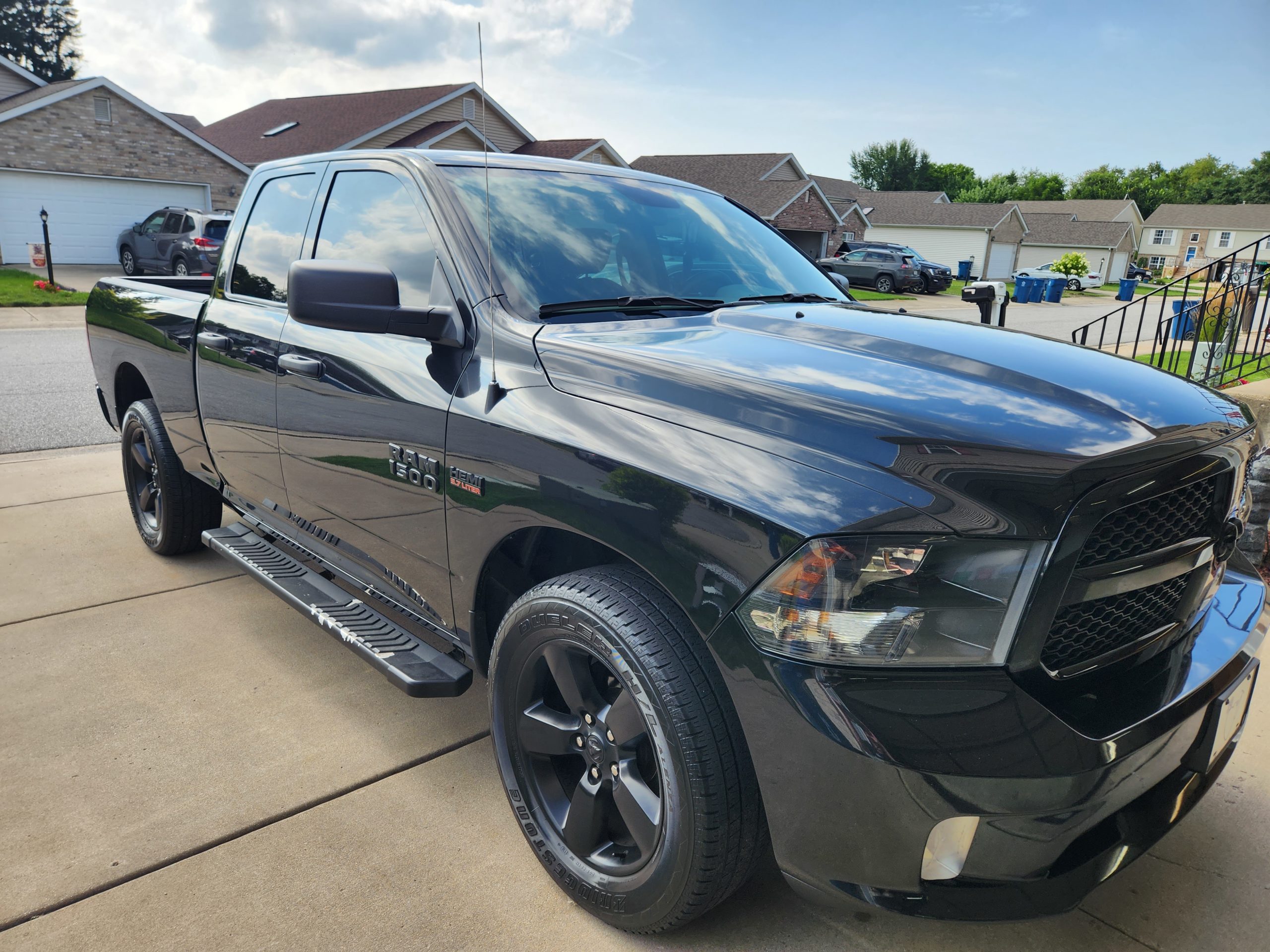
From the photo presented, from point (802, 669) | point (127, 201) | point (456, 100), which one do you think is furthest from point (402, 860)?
point (456, 100)

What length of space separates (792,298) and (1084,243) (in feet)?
260

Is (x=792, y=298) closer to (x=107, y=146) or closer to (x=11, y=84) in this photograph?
(x=107, y=146)

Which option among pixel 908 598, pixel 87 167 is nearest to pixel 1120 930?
pixel 908 598

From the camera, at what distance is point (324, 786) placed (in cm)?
285

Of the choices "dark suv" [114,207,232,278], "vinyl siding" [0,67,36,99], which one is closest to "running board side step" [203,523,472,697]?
"dark suv" [114,207,232,278]

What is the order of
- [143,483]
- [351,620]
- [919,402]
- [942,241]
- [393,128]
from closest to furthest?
[919,402] < [351,620] < [143,483] < [393,128] < [942,241]

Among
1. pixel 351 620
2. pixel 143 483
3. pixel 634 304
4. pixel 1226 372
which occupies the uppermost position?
pixel 634 304

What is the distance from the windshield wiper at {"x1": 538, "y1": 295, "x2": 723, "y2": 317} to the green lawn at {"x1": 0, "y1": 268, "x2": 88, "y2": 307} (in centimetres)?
1846

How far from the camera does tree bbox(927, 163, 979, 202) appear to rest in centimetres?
10362

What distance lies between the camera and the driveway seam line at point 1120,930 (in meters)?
2.23

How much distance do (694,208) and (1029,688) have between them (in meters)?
2.27

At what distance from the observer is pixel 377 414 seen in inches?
109

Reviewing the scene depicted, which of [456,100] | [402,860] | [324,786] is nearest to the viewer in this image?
[402,860]

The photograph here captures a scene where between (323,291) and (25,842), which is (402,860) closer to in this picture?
(25,842)
